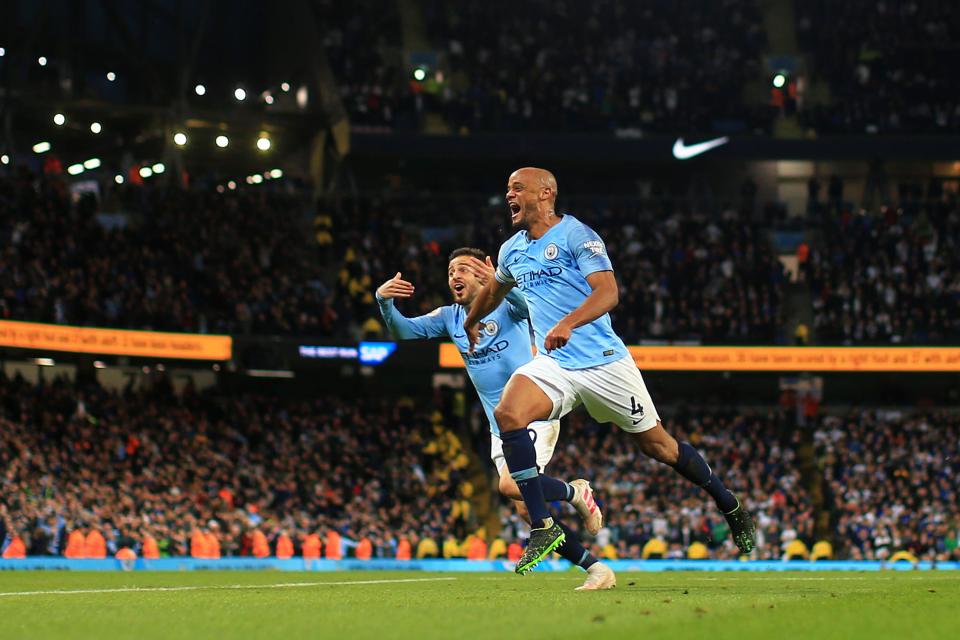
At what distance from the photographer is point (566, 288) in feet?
33.9

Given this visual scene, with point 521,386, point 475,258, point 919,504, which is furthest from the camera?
point 919,504

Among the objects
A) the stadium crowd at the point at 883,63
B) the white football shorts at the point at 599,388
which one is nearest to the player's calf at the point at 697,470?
the white football shorts at the point at 599,388

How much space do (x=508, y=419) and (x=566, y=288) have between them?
1.06 m

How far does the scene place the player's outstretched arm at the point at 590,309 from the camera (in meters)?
9.66

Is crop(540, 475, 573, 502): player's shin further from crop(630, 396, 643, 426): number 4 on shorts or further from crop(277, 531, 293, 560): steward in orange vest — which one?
crop(277, 531, 293, 560): steward in orange vest

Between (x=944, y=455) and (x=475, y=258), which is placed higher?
(x=475, y=258)

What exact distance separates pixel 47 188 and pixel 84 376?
5058 millimetres

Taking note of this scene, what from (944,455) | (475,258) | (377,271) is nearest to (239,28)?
(377,271)

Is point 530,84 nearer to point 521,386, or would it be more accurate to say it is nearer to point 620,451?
point 620,451

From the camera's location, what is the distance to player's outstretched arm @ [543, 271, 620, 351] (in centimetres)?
966

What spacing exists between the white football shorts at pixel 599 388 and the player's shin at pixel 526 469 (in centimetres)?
31

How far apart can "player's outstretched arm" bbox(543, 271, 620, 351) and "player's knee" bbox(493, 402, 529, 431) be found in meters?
0.59

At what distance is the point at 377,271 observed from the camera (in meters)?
40.2

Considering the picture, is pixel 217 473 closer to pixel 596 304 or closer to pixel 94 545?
pixel 94 545
